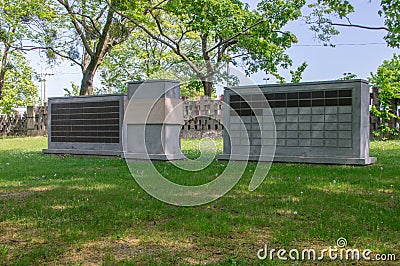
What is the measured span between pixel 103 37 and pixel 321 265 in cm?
1933

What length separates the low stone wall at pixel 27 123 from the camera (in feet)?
89.1

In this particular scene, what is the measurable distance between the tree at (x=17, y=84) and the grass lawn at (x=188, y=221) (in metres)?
31.4

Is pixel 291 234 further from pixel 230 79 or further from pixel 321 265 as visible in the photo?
pixel 230 79

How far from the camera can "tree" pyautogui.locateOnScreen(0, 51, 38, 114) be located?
36125 mm

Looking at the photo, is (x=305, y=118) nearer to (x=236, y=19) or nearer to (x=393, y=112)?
(x=393, y=112)

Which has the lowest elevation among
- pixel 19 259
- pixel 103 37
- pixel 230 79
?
pixel 19 259

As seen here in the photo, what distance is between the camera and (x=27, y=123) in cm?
2781

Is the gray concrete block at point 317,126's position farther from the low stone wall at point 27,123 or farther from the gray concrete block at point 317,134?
the low stone wall at point 27,123

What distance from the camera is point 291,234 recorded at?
154 inches

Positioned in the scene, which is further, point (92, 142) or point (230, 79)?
point (92, 142)

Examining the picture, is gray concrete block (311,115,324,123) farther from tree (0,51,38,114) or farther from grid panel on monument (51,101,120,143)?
tree (0,51,38,114)

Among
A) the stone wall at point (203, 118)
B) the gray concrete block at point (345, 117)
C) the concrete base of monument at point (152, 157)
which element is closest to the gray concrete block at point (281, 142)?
the gray concrete block at point (345, 117)

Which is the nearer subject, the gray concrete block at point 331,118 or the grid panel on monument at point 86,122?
the gray concrete block at point 331,118

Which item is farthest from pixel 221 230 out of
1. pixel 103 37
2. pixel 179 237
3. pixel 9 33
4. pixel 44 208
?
pixel 9 33
